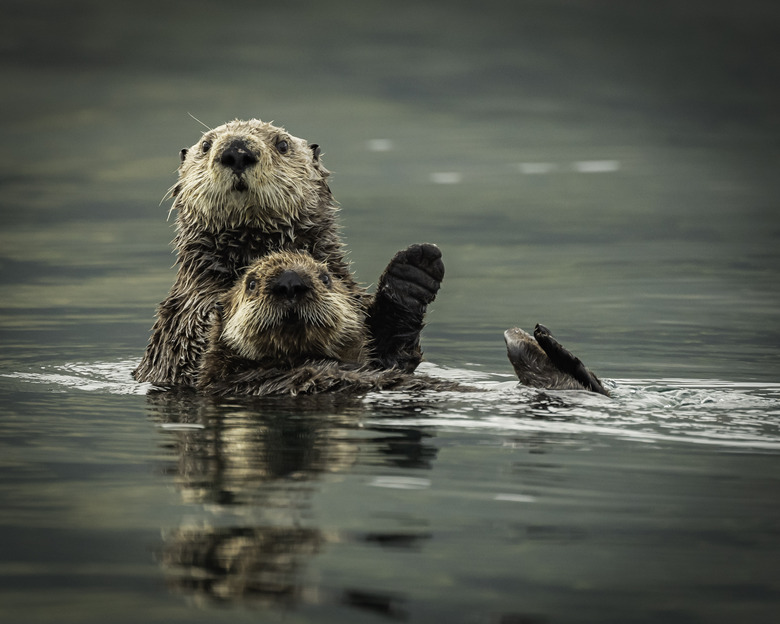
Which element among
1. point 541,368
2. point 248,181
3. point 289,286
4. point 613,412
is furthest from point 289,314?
point 613,412

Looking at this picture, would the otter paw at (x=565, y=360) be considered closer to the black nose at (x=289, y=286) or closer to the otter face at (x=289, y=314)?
the otter face at (x=289, y=314)

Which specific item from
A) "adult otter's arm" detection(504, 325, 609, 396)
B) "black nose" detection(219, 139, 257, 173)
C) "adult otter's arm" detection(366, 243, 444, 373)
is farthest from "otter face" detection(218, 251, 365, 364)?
"adult otter's arm" detection(504, 325, 609, 396)

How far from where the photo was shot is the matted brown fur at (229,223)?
6.20 metres

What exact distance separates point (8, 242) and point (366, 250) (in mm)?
3892

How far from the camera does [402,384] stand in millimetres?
5746

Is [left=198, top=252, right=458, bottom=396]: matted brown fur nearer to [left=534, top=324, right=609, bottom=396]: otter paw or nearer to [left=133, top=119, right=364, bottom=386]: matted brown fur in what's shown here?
[left=133, top=119, right=364, bottom=386]: matted brown fur

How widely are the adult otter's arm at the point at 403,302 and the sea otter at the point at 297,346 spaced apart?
0.24 m

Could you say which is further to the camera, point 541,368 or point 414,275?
point 414,275

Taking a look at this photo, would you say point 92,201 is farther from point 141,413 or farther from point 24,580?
point 24,580

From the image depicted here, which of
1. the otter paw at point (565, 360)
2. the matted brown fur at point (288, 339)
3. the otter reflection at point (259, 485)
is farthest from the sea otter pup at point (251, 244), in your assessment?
the otter paw at point (565, 360)

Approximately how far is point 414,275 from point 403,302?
0.48 feet

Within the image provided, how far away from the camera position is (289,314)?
18.4 feet

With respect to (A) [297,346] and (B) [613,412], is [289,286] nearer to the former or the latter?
(A) [297,346]

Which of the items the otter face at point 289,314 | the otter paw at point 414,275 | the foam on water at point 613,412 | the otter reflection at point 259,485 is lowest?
the otter reflection at point 259,485
